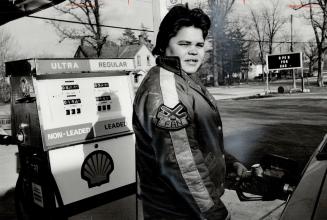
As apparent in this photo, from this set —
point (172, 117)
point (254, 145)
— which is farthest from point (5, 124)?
point (172, 117)

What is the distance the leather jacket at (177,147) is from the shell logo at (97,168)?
1881 millimetres

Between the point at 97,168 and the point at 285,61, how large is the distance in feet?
90.5

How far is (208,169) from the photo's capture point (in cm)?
183

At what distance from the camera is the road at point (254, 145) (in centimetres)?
411

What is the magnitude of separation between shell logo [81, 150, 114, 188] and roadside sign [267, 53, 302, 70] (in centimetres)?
2700

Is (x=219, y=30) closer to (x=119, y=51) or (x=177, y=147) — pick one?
(x=119, y=51)

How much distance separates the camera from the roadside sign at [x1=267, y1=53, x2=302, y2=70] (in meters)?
28.4

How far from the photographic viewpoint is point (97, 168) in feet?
12.3

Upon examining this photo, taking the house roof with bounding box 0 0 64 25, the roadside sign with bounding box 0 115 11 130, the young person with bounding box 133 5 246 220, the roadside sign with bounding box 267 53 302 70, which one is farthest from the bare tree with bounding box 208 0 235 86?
the young person with bounding box 133 5 246 220

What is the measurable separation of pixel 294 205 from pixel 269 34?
6810cm

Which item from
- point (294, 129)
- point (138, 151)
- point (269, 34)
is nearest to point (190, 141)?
point (138, 151)

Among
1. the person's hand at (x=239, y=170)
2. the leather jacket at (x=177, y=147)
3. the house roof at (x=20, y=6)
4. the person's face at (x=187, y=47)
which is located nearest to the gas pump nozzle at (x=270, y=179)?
the person's hand at (x=239, y=170)

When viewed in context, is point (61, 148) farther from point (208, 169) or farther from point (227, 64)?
point (227, 64)

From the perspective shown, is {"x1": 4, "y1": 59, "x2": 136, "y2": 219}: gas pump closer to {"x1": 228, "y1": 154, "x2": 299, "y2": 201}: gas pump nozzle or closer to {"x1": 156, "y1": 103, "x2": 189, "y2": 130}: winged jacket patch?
{"x1": 228, "y1": 154, "x2": 299, "y2": 201}: gas pump nozzle
